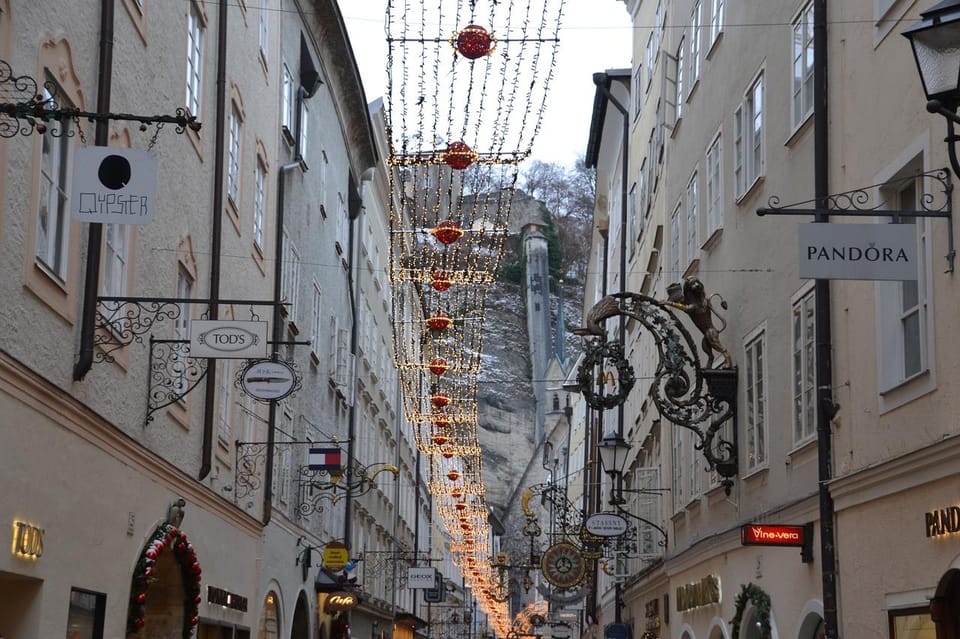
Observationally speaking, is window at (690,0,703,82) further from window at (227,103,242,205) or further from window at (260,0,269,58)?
window at (227,103,242,205)

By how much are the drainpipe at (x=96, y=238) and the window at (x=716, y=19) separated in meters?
9.56

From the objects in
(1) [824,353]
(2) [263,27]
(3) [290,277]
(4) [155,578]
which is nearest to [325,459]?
(3) [290,277]

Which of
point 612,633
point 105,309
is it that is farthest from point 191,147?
point 612,633

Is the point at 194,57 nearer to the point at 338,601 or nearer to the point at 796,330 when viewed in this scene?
the point at 796,330

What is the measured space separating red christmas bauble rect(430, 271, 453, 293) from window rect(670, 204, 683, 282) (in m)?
4.86

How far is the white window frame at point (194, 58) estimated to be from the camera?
638 inches

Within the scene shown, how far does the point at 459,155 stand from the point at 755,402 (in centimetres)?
526

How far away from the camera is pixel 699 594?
19.4 m

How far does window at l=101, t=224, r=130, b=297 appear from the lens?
12.9 metres

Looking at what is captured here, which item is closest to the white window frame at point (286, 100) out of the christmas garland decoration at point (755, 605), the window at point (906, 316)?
the christmas garland decoration at point (755, 605)

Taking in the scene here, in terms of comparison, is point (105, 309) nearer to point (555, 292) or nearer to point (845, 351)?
point (845, 351)

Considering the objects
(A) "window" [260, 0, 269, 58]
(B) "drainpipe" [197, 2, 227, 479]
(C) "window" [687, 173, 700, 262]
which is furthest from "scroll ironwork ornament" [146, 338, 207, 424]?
(C) "window" [687, 173, 700, 262]

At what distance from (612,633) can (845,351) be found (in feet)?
55.9

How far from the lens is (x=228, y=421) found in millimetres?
19234
